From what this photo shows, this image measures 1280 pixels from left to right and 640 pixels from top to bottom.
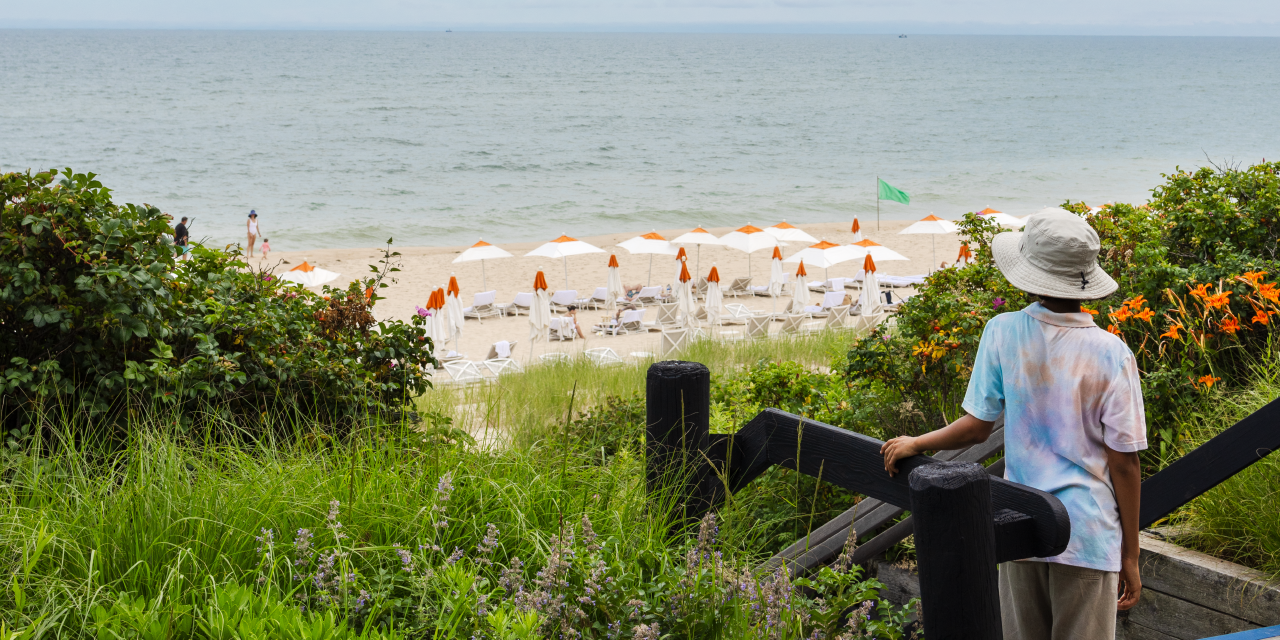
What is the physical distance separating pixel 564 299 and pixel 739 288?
14.6 feet

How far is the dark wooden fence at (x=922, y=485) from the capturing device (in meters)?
1.76

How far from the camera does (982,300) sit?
5039mm

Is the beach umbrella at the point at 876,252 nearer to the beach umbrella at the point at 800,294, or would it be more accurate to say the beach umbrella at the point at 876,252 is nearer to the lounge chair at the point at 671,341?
the beach umbrella at the point at 800,294

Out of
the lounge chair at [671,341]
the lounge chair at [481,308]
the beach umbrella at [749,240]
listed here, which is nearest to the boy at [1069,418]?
the lounge chair at [671,341]

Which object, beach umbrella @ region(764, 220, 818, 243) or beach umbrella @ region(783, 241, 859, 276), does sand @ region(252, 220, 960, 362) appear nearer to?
beach umbrella @ region(764, 220, 818, 243)

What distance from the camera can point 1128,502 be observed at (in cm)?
230

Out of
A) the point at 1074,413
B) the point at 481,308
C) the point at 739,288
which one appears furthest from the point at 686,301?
the point at 1074,413

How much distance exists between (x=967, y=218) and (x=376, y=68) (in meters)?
120

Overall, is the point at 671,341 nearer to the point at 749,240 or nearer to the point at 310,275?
the point at 749,240

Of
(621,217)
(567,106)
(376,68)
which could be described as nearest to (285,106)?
(567,106)

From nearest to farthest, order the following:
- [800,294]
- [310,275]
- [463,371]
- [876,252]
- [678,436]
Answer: [678,436] → [463,371] → [310,275] → [800,294] → [876,252]

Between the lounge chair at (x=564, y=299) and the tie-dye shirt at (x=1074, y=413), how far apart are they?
731 inches

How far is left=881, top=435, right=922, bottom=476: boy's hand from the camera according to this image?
217 cm

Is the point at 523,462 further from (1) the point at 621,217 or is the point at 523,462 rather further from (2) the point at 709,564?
(1) the point at 621,217
